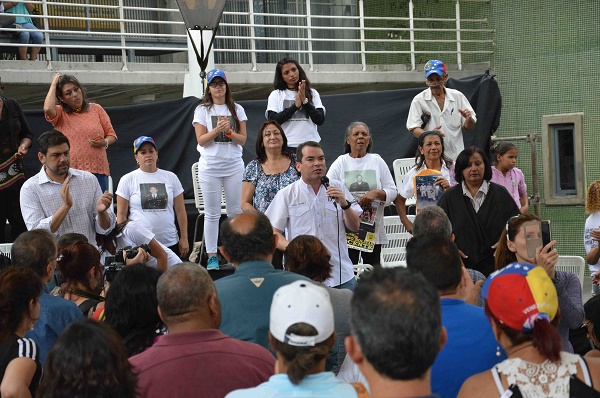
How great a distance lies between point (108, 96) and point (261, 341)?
37.1 feet

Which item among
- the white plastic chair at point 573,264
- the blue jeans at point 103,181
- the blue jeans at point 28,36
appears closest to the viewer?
the white plastic chair at point 573,264

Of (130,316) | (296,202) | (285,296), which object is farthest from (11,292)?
(296,202)

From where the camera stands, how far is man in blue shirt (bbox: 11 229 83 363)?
177 inches

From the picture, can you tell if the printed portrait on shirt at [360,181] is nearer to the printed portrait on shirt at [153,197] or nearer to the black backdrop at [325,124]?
the printed portrait on shirt at [153,197]

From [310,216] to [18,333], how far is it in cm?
338

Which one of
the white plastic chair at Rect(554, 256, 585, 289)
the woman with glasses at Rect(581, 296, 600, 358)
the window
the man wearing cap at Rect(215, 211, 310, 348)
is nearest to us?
the man wearing cap at Rect(215, 211, 310, 348)

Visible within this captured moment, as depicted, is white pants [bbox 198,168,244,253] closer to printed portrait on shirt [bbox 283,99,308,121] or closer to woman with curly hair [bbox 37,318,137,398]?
printed portrait on shirt [bbox 283,99,308,121]

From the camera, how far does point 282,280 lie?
438 cm

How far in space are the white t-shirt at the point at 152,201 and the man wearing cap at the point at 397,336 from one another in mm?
5972

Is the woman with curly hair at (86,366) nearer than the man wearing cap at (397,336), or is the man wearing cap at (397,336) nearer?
the man wearing cap at (397,336)

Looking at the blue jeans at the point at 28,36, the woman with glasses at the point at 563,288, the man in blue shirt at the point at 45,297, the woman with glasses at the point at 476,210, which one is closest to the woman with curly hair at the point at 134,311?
the man in blue shirt at the point at 45,297

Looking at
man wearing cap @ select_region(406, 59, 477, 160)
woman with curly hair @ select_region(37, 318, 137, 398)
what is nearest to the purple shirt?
man wearing cap @ select_region(406, 59, 477, 160)

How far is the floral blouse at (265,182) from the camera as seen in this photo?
7699 mm

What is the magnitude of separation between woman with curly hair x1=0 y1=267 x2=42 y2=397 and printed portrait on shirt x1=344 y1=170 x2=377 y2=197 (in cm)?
450
